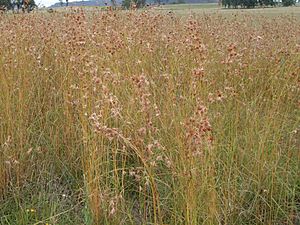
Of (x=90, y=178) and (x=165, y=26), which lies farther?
(x=165, y=26)

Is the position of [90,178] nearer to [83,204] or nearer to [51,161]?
[83,204]

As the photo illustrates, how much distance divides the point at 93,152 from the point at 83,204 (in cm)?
45

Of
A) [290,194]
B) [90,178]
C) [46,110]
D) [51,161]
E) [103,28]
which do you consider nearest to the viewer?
[90,178]

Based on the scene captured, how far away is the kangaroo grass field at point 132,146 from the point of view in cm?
170

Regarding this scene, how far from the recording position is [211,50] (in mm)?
3994

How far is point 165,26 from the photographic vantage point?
5145mm

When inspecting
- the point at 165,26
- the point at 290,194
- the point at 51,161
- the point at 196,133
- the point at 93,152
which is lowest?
the point at 290,194

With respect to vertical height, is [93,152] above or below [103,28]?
below

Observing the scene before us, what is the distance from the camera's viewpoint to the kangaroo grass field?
170 centimetres

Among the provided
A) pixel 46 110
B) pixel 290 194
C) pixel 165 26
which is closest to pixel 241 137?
pixel 290 194

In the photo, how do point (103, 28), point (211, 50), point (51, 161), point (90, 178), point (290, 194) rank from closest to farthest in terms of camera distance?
point (90, 178) → point (290, 194) → point (51, 161) → point (103, 28) → point (211, 50)

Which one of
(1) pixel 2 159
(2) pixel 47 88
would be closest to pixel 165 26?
(2) pixel 47 88

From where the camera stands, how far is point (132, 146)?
1.32 m

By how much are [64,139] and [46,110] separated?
1.80ft
